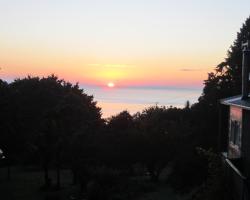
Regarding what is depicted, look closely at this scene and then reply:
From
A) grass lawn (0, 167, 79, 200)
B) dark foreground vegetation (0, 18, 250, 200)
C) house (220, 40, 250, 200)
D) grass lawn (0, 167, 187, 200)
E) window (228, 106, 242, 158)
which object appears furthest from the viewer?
dark foreground vegetation (0, 18, 250, 200)

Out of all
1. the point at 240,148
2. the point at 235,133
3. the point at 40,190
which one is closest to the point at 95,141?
the point at 40,190

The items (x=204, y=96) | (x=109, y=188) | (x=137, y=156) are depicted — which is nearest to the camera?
(x=109, y=188)

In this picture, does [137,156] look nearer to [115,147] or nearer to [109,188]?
[115,147]

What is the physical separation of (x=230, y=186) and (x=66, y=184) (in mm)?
28598

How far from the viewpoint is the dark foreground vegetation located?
4275 centimetres

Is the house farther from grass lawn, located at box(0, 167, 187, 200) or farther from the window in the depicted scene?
grass lawn, located at box(0, 167, 187, 200)

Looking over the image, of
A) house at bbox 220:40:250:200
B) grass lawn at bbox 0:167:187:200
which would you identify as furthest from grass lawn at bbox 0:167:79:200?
house at bbox 220:40:250:200

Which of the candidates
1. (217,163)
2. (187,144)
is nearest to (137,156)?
(187,144)

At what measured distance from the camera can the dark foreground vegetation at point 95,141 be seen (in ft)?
140

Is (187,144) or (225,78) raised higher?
(225,78)

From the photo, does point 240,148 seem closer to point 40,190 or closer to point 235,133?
point 235,133

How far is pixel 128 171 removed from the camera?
52.7 metres

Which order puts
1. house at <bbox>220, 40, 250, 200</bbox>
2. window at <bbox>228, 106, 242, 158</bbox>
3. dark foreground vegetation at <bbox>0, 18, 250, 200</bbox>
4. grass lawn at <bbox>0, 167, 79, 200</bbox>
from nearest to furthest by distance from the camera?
1. house at <bbox>220, 40, 250, 200</bbox>
2. window at <bbox>228, 106, 242, 158</bbox>
3. grass lawn at <bbox>0, 167, 79, 200</bbox>
4. dark foreground vegetation at <bbox>0, 18, 250, 200</bbox>

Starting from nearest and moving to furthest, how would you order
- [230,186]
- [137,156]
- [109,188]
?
1. [230,186]
2. [109,188]
3. [137,156]
